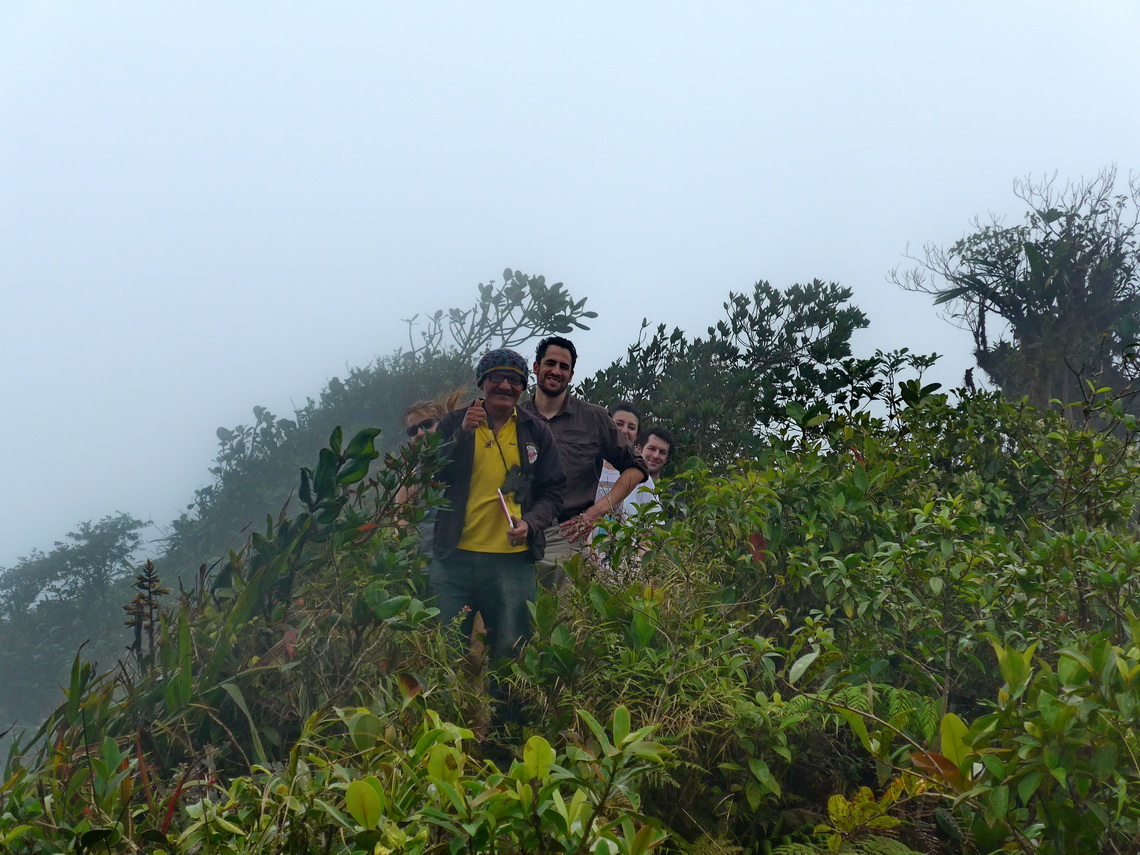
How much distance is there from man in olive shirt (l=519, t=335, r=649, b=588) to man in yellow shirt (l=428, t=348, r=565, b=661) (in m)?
0.85

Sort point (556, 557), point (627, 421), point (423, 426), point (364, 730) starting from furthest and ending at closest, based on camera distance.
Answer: point (627, 421) < point (556, 557) < point (423, 426) < point (364, 730)

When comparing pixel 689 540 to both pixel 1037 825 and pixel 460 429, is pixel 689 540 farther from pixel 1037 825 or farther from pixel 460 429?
pixel 1037 825

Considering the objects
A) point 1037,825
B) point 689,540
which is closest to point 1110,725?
point 1037,825

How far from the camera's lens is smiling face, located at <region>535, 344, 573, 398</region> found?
5566 mm

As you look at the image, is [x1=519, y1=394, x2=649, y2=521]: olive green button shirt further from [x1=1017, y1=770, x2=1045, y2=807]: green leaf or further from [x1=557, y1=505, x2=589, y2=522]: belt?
[x1=1017, y1=770, x2=1045, y2=807]: green leaf

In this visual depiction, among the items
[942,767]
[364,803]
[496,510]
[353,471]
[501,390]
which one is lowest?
[364,803]

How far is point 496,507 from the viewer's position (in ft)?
14.9

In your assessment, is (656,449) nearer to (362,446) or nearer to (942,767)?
(362,446)

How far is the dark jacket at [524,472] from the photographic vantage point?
446 centimetres

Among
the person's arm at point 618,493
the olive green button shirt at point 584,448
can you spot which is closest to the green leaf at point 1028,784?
the person's arm at point 618,493

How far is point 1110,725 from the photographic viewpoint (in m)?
1.95

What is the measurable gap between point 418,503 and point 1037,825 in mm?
2494

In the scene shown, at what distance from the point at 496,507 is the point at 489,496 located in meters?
0.06

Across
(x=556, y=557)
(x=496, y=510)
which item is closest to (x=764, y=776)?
(x=496, y=510)
